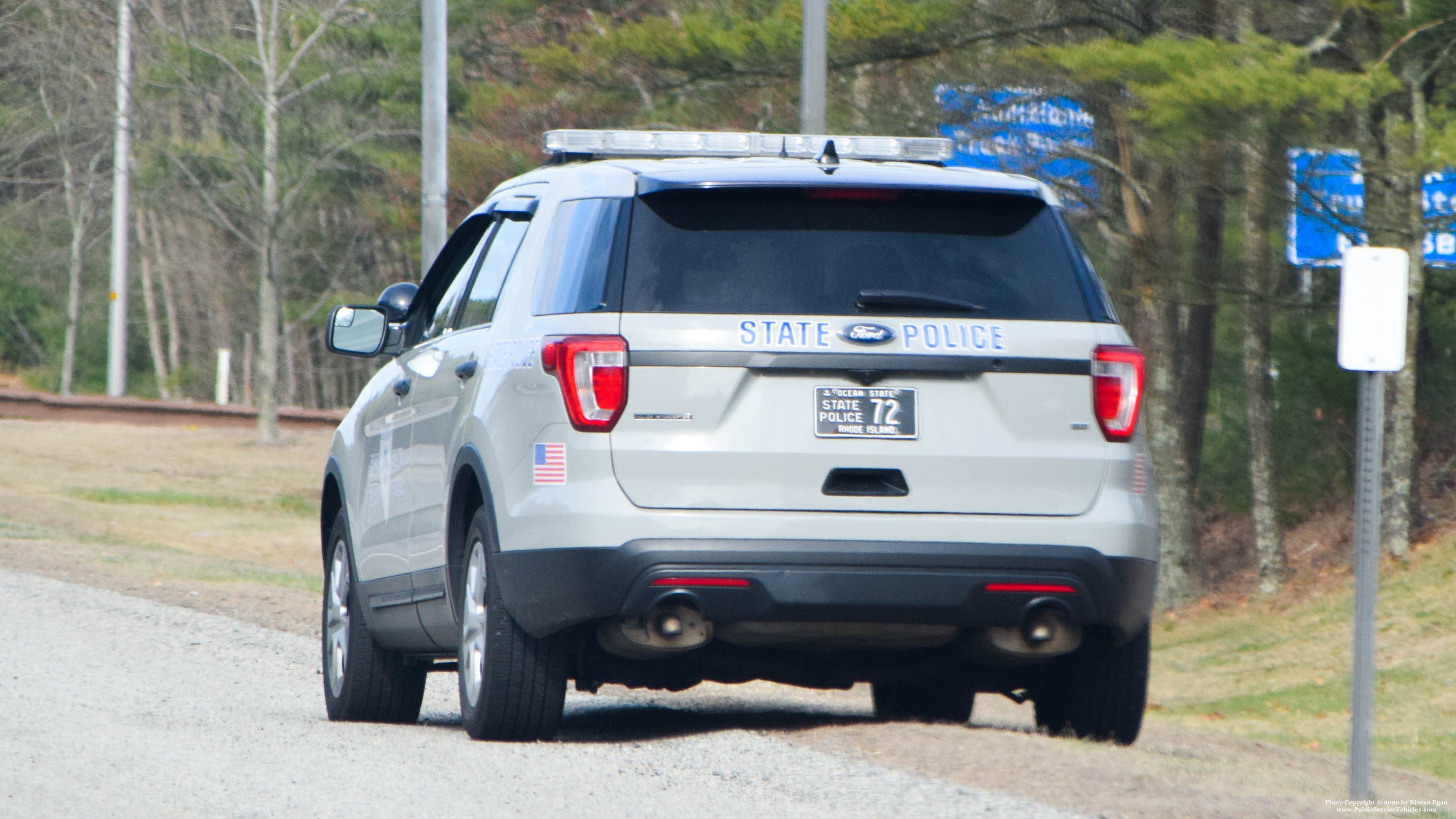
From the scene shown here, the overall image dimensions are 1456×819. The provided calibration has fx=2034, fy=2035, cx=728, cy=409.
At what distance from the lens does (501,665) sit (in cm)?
670

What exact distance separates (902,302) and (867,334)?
0.61ft

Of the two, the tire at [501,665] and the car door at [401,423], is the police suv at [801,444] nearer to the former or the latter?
the tire at [501,665]

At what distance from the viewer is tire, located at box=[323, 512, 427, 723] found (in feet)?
27.5

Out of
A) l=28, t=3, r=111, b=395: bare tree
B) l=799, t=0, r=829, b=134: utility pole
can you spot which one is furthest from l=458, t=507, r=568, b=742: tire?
l=28, t=3, r=111, b=395: bare tree

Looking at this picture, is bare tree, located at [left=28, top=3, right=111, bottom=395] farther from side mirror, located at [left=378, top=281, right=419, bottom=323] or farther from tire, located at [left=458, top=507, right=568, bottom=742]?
tire, located at [left=458, top=507, right=568, bottom=742]

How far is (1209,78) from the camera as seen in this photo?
15023 millimetres

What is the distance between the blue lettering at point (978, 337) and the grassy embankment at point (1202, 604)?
6809 millimetres

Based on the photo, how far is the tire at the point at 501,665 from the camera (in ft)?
21.8

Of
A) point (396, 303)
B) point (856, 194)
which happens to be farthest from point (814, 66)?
point (856, 194)

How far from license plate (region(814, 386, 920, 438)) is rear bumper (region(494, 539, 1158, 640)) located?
1.10ft

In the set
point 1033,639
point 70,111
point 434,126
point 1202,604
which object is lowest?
point 1202,604

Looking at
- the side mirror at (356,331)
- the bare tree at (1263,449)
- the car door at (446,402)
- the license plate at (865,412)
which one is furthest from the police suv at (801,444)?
the bare tree at (1263,449)

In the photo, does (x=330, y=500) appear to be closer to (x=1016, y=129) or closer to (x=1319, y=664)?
(x=1319, y=664)

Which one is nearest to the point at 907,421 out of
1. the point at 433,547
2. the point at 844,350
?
the point at 844,350
